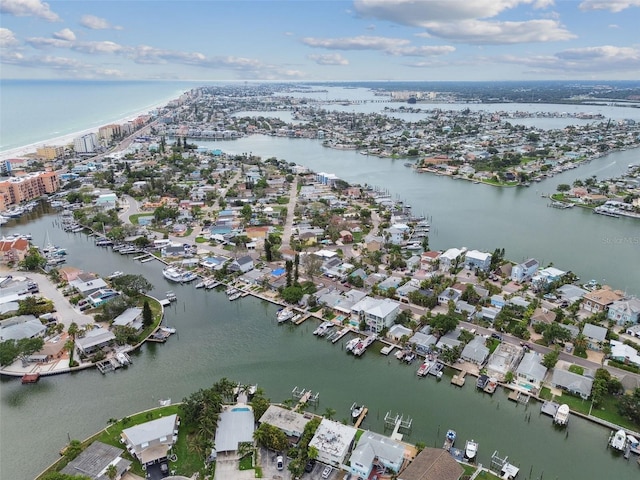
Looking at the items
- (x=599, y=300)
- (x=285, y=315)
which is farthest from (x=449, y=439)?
(x=599, y=300)

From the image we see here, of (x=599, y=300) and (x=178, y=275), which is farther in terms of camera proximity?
(x=178, y=275)

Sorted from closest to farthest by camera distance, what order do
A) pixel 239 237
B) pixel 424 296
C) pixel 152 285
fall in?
pixel 424 296
pixel 152 285
pixel 239 237

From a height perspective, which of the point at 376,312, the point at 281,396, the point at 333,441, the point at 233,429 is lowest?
the point at 281,396

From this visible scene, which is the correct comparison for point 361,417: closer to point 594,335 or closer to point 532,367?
point 532,367

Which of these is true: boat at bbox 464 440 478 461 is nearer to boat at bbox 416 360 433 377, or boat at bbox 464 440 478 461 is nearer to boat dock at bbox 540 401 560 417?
boat dock at bbox 540 401 560 417

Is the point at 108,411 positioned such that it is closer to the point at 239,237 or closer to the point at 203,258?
the point at 203,258

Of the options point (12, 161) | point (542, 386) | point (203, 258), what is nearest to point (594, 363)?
point (542, 386)

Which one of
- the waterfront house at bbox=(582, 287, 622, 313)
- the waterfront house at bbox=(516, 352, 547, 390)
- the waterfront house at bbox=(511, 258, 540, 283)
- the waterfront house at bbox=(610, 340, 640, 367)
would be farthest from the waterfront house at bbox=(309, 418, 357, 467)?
the waterfront house at bbox=(511, 258, 540, 283)
